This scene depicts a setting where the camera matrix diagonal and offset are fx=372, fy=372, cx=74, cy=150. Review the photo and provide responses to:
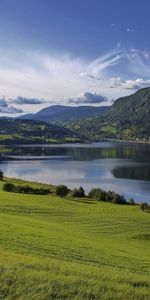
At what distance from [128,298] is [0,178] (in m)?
66.0

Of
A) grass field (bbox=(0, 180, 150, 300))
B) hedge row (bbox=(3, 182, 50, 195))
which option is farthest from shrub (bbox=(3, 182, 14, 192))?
grass field (bbox=(0, 180, 150, 300))

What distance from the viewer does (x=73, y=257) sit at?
17078 mm

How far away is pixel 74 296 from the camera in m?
8.62

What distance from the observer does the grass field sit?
29.3 ft

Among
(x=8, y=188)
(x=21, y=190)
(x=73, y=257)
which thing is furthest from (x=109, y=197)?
(x=73, y=257)

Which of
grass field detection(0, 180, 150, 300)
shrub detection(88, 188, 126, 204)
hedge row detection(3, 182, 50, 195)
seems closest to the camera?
grass field detection(0, 180, 150, 300)

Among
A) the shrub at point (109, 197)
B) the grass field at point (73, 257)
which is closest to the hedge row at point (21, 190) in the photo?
the shrub at point (109, 197)

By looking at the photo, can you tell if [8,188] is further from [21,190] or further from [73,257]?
[73,257]

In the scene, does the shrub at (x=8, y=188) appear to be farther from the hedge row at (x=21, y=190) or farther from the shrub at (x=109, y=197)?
the shrub at (x=109, y=197)

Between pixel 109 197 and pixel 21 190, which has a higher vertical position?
pixel 21 190

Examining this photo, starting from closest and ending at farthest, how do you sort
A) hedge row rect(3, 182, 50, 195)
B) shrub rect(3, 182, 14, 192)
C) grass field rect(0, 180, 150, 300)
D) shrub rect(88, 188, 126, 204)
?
grass field rect(0, 180, 150, 300) → shrub rect(88, 188, 126, 204) → hedge row rect(3, 182, 50, 195) → shrub rect(3, 182, 14, 192)

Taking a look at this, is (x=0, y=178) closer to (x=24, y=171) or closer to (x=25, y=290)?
(x=24, y=171)

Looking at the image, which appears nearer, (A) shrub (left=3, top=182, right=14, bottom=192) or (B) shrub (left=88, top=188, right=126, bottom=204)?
(B) shrub (left=88, top=188, right=126, bottom=204)

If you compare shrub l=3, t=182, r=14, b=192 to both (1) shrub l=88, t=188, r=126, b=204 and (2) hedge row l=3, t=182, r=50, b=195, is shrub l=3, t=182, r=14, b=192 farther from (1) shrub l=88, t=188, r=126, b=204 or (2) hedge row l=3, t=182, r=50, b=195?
(1) shrub l=88, t=188, r=126, b=204
